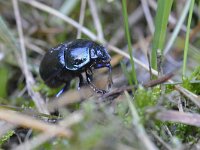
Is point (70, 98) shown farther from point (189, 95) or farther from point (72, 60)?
point (189, 95)

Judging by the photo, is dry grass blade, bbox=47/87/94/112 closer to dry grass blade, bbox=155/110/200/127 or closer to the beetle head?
the beetle head

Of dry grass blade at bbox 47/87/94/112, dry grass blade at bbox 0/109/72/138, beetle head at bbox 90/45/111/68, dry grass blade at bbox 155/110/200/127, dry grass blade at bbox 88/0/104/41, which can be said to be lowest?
dry grass blade at bbox 47/87/94/112

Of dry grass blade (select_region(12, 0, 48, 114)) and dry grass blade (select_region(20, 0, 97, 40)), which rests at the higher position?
Answer: dry grass blade (select_region(20, 0, 97, 40))

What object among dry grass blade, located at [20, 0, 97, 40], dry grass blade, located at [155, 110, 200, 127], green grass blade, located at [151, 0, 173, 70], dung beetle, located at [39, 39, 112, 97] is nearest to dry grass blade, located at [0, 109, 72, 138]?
dry grass blade, located at [155, 110, 200, 127]

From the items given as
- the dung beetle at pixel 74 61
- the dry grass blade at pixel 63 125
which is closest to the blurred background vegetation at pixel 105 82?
the dry grass blade at pixel 63 125

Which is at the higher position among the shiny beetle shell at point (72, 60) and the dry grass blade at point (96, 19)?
the dry grass blade at point (96, 19)

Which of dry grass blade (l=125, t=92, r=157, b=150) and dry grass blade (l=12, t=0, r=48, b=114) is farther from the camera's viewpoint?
dry grass blade (l=12, t=0, r=48, b=114)

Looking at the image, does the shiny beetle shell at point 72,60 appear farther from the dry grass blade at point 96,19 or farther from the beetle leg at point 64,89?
the dry grass blade at point 96,19

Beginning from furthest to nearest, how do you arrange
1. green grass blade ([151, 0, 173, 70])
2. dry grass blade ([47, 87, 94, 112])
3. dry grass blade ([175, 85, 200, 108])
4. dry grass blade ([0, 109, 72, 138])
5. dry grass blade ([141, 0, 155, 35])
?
dry grass blade ([141, 0, 155, 35])
dry grass blade ([47, 87, 94, 112])
green grass blade ([151, 0, 173, 70])
dry grass blade ([175, 85, 200, 108])
dry grass blade ([0, 109, 72, 138])
